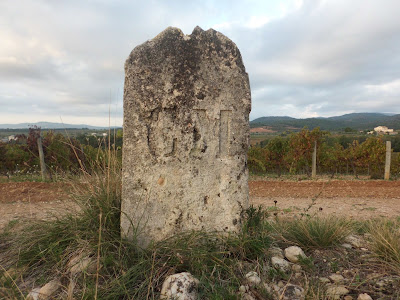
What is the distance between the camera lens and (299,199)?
7852mm

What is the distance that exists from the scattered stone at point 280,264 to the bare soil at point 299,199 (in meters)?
2.59

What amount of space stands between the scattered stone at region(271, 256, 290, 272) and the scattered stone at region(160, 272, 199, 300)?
83 cm

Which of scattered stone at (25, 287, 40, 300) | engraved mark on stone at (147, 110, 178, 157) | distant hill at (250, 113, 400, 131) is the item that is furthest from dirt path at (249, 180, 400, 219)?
distant hill at (250, 113, 400, 131)

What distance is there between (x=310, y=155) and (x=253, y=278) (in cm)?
1269

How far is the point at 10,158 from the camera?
539 inches

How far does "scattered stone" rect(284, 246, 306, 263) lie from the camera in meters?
2.85

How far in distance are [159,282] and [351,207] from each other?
5.81m

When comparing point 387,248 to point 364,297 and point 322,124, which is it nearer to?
point 364,297

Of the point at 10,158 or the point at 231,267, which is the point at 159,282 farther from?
the point at 10,158

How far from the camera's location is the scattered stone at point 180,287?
86.4 inches

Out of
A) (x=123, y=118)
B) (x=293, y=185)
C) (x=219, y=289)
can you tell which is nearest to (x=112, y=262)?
(x=219, y=289)

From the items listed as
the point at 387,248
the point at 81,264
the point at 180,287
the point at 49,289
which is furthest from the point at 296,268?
the point at 49,289

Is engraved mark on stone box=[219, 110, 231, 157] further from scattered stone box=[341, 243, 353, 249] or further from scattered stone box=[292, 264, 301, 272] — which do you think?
scattered stone box=[341, 243, 353, 249]

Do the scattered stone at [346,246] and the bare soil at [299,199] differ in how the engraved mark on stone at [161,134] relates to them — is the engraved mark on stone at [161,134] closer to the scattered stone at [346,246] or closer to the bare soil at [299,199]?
the scattered stone at [346,246]
